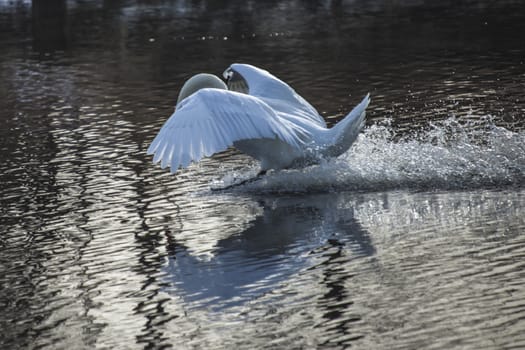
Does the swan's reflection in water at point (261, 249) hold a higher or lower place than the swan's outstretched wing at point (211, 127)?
lower

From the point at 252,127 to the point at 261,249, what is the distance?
1.14m

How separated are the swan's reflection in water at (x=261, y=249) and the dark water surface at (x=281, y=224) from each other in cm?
2

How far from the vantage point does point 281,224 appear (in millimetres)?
9328

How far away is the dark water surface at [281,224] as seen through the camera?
22.2 ft

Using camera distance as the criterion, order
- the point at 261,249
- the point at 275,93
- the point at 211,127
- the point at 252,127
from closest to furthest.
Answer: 1. the point at 261,249
2. the point at 211,127
3. the point at 252,127
4. the point at 275,93

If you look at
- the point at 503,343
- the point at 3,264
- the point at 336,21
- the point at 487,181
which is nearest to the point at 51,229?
the point at 3,264

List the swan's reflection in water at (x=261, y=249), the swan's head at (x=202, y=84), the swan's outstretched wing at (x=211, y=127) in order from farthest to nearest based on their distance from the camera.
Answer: the swan's head at (x=202, y=84) < the swan's outstretched wing at (x=211, y=127) < the swan's reflection in water at (x=261, y=249)

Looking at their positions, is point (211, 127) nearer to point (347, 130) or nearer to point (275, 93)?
point (347, 130)

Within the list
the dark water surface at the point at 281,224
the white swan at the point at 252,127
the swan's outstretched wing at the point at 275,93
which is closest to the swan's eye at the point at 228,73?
the white swan at the point at 252,127

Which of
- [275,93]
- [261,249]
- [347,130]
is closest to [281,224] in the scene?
[261,249]

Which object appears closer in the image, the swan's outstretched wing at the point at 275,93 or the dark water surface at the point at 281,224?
the dark water surface at the point at 281,224

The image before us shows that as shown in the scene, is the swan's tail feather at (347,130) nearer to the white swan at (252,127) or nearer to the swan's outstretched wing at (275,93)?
the white swan at (252,127)

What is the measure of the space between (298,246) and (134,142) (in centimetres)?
510

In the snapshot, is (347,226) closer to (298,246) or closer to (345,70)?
(298,246)
